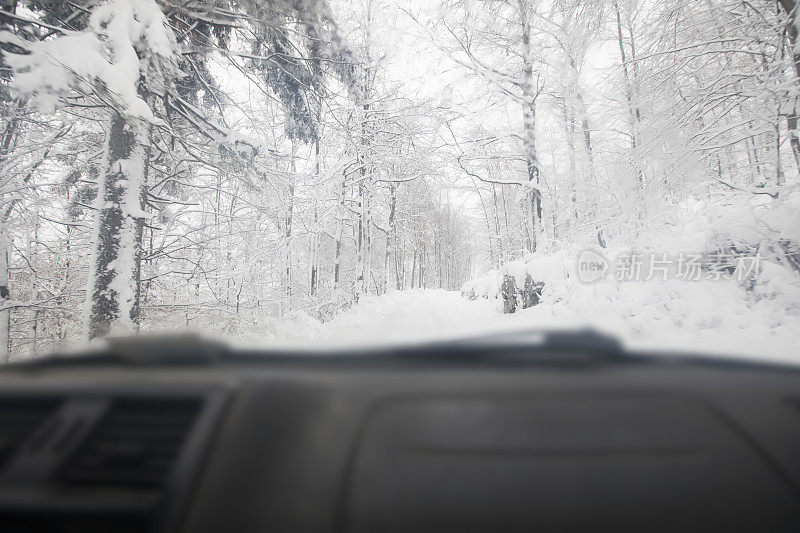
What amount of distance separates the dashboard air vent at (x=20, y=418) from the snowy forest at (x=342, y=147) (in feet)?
14.4

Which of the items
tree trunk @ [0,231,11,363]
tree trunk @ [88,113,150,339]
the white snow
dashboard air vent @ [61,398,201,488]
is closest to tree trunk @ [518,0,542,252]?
the white snow

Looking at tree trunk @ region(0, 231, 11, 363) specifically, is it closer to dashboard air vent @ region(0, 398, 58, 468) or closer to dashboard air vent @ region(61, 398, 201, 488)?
dashboard air vent @ region(0, 398, 58, 468)

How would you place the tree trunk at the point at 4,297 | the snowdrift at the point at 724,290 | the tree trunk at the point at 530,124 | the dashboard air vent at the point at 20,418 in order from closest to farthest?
the dashboard air vent at the point at 20,418
the snowdrift at the point at 724,290
the tree trunk at the point at 4,297
the tree trunk at the point at 530,124

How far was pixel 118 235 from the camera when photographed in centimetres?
496

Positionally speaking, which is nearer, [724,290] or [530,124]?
[724,290]

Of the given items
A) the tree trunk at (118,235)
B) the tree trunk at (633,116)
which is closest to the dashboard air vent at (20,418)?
the tree trunk at (118,235)

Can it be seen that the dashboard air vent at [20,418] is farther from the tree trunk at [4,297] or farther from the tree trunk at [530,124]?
the tree trunk at [530,124]

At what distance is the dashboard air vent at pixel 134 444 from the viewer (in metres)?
0.80

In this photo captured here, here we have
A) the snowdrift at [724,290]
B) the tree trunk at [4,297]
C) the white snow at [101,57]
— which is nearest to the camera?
the white snow at [101,57]

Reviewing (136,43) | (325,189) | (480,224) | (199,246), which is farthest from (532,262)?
(480,224)

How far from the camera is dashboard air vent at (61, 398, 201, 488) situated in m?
0.80

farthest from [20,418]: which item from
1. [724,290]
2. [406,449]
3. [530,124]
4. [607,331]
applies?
[530,124]

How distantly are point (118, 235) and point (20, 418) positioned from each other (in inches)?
208

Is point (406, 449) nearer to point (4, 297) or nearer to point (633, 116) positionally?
point (633, 116)
